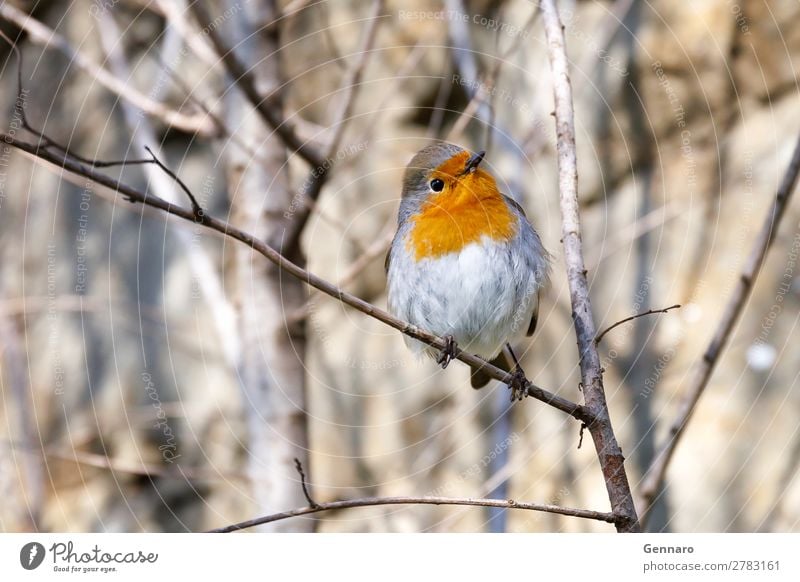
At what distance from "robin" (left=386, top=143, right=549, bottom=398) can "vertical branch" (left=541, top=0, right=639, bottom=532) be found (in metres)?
0.30

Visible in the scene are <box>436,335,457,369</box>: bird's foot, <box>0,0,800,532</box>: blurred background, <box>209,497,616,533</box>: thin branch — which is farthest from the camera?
<box>0,0,800,532</box>: blurred background

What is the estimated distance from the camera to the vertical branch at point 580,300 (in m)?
1.33

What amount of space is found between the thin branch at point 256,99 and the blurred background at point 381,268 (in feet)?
0.65

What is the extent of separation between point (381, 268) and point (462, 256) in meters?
0.96

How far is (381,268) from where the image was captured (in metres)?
2.75

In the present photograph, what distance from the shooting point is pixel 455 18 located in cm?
261

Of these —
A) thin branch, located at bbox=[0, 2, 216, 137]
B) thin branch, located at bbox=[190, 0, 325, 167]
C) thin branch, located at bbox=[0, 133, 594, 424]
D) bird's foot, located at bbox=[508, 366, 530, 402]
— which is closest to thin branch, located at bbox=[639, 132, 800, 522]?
bird's foot, located at bbox=[508, 366, 530, 402]

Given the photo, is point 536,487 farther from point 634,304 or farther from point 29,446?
point 29,446

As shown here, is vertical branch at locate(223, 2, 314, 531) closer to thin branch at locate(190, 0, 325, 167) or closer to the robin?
thin branch at locate(190, 0, 325, 167)

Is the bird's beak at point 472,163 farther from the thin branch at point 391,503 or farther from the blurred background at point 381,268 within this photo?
the thin branch at point 391,503

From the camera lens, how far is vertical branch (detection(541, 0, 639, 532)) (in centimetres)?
133

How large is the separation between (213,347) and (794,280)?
1.83m

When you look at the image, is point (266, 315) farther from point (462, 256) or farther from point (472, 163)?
point (472, 163)
